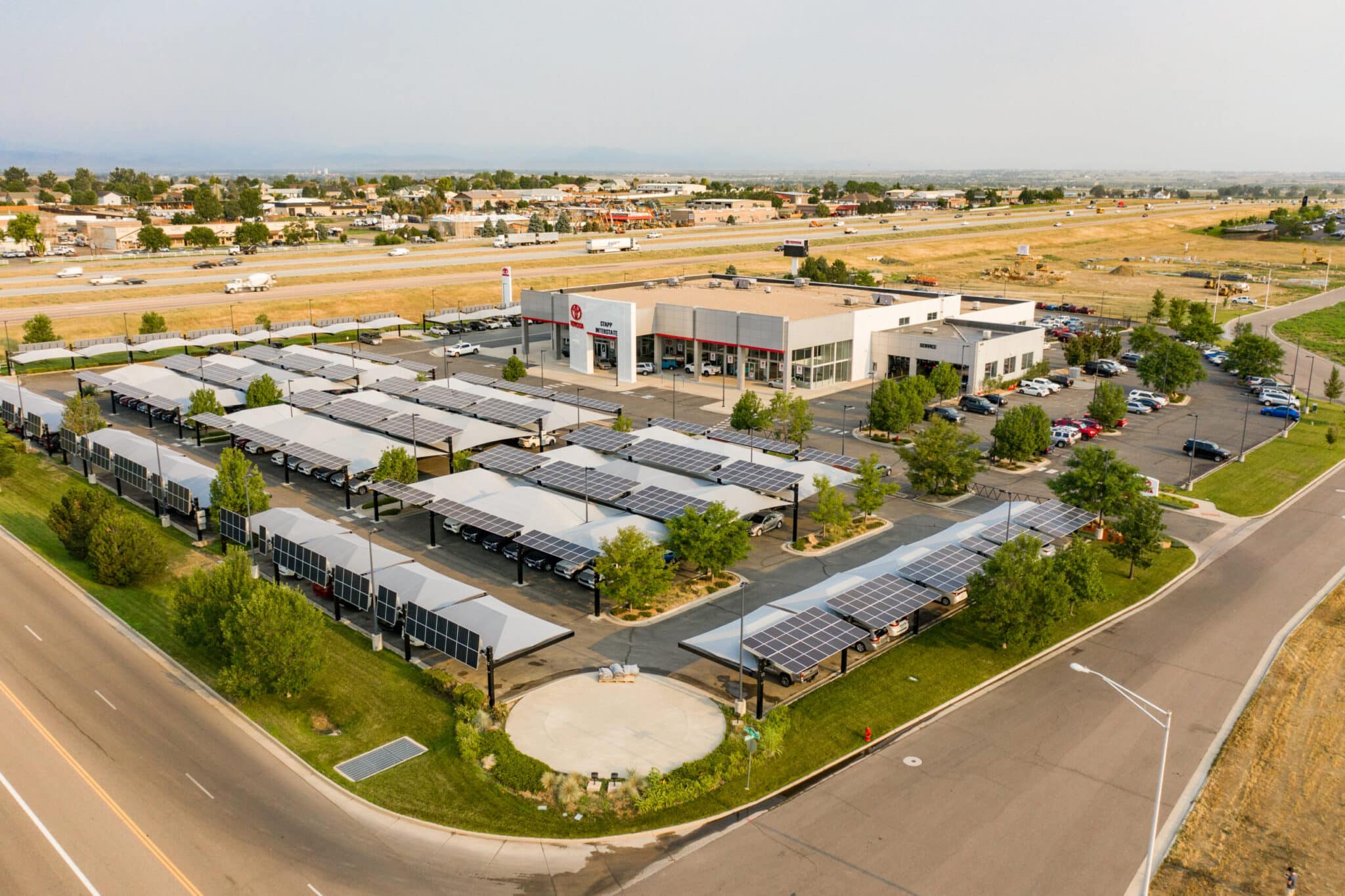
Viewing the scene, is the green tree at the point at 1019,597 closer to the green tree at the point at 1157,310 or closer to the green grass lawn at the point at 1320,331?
the green grass lawn at the point at 1320,331

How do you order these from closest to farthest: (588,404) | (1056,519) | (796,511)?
(1056,519) < (796,511) < (588,404)

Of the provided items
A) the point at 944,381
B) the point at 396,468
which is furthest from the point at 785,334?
the point at 396,468

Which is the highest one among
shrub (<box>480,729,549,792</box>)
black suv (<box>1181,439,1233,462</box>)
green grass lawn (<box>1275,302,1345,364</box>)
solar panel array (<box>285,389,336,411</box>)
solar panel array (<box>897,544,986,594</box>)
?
green grass lawn (<box>1275,302,1345,364</box>)

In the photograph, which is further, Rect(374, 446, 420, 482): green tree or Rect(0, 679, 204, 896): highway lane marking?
Rect(374, 446, 420, 482): green tree

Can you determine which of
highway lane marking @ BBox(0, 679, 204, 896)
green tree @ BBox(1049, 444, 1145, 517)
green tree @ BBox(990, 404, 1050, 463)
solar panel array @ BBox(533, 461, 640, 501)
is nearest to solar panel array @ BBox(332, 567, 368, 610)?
highway lane marking @ BBox(0, 679, 204, 896)

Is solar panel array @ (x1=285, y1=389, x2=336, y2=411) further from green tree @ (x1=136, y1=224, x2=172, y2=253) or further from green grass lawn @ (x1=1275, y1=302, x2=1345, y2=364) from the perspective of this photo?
green tree @ (x1=136, y1=224, x2=172, y2=253)

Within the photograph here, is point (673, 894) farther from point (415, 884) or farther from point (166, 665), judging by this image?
point (166, 665)

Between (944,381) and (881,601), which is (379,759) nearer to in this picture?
(881,601)
